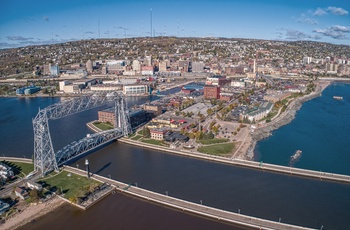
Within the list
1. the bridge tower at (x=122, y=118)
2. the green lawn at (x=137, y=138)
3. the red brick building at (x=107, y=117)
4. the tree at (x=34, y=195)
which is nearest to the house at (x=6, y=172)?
the tree at (x=34, y=195)

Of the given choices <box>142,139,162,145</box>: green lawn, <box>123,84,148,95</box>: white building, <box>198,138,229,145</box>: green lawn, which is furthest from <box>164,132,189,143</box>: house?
<box>123,84,148,95</box>: white building

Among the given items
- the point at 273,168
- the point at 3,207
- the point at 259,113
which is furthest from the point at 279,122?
the point at 3,207

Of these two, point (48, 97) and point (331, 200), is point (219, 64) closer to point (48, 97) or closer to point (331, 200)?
point (48, 97)

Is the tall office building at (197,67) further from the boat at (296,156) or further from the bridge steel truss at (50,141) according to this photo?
the boat at (296,156)

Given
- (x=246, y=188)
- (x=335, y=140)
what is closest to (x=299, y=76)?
(x=335, y=140)

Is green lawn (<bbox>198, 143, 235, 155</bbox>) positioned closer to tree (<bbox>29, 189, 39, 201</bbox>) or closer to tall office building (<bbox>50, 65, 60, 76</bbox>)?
tree (<bbox>29, 189, 39, 201</bbox>)
